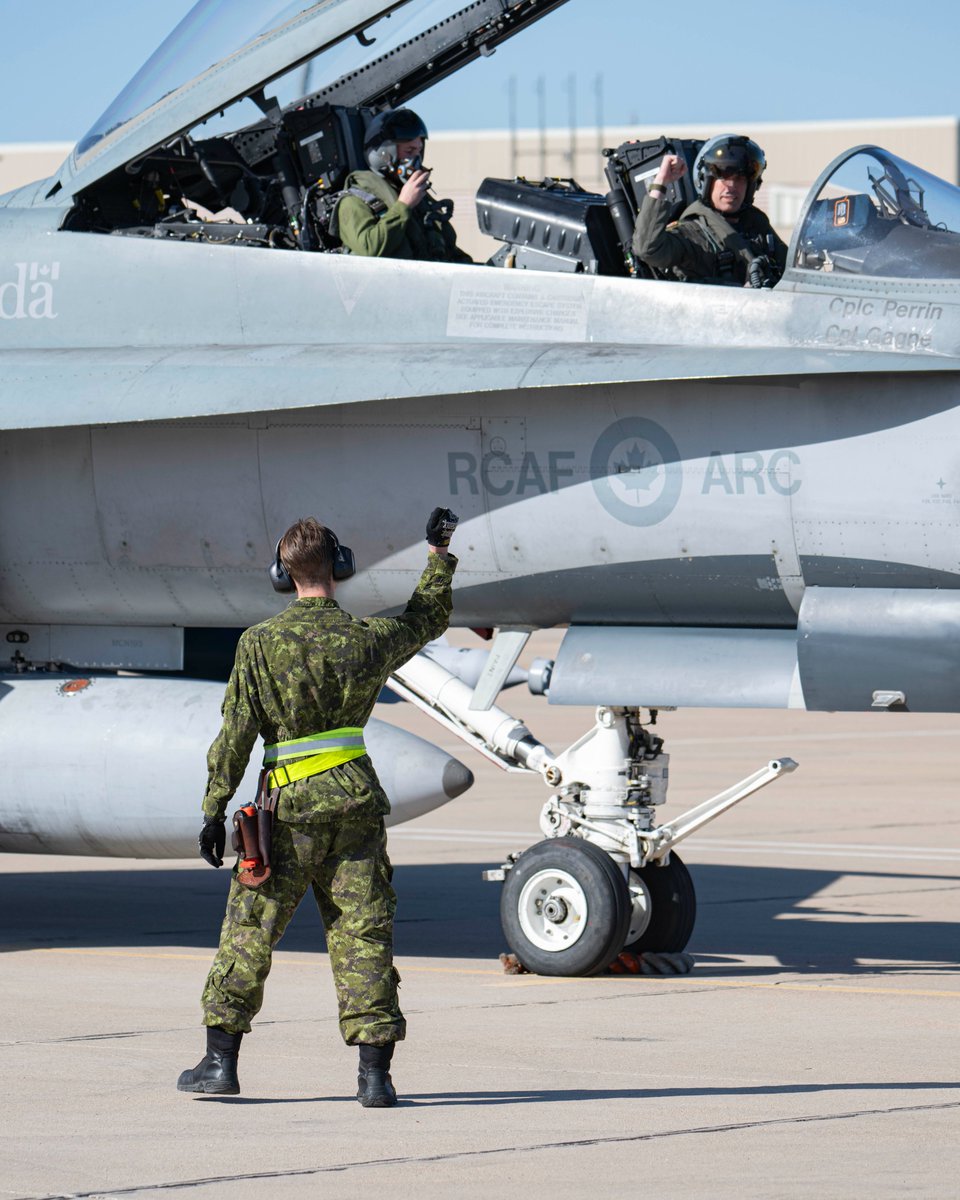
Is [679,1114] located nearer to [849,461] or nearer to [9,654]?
[849,461]

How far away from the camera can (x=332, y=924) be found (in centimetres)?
649

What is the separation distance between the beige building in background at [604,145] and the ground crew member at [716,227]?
36965mm

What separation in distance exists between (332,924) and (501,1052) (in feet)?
4.23

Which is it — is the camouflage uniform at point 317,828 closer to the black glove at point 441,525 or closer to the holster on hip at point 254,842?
the holster on hip at point 254,842

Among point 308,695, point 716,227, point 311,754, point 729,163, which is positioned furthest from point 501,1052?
point 729,163

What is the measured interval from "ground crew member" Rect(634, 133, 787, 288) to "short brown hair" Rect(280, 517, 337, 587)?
3145 mm

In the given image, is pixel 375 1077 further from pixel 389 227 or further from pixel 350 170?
pixel 350 170

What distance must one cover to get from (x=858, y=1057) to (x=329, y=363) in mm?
4011

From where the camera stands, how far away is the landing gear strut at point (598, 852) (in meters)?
9.30

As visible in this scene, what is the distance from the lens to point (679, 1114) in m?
6.35

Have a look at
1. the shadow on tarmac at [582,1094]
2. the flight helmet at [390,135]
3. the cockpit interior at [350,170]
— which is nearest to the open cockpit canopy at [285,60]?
the cockpit interior at [350,170]

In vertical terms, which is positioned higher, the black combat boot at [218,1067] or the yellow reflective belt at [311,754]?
the yellow reflective belt at [311,754]

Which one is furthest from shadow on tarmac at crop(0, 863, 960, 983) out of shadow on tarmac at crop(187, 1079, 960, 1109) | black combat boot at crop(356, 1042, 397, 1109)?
black combat boot at crop(356, 1042, 397, 1109)

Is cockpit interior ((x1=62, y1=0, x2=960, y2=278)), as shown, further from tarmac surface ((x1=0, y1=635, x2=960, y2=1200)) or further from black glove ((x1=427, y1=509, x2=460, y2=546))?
tarmac surface ((x1=0, y1=635, x2=960, y2=1200))
